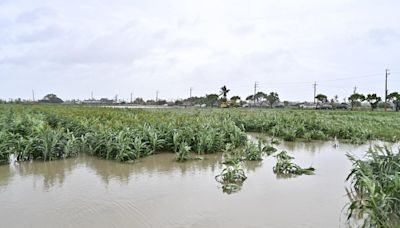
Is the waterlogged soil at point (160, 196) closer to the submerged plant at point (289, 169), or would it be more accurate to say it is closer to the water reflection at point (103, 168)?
the water reflection at point (103, 168)

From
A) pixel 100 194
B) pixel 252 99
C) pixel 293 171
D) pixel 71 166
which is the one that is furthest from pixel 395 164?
pixel 252 99

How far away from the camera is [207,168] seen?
707cm

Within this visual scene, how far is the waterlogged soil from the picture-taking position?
399 cm

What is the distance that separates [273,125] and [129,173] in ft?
32.8

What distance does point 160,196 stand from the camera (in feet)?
16.2

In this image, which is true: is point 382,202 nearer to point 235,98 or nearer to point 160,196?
point 160,196

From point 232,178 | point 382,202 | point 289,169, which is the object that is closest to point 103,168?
point 232,178

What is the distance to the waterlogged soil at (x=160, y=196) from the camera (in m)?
3.99

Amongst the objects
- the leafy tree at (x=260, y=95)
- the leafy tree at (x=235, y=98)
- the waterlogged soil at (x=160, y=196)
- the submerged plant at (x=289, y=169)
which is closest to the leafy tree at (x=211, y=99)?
the leafy tree at (x=235, y=98)

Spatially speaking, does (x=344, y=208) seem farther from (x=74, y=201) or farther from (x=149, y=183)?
(x=74, y=201)

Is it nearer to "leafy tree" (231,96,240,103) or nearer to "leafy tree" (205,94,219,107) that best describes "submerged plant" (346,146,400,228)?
"leafy tree" (231,96,240,103)

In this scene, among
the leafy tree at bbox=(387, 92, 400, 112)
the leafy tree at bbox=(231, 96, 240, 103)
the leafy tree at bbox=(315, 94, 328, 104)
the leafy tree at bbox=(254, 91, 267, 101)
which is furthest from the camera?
the leafy tree at bbox=(254, 91, 267, 101)

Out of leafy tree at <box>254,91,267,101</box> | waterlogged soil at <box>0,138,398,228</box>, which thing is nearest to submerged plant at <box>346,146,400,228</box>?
waterlogged soil at <box>0,138,398,228</box>

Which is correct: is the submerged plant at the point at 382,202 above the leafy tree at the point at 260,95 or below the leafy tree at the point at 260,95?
below
